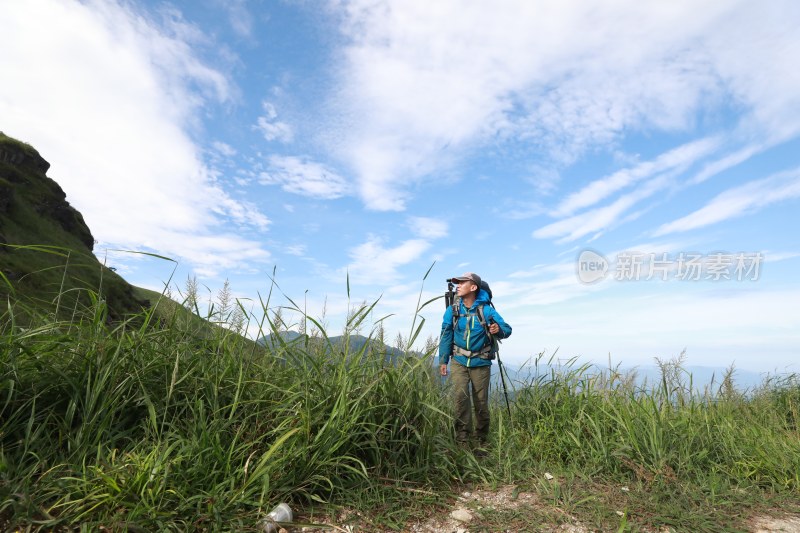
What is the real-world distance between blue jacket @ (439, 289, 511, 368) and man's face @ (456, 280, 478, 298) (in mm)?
137

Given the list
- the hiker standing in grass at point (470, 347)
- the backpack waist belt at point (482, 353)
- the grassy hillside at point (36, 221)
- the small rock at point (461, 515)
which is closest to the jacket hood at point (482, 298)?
the hiker standing in grass at point (470, 347)

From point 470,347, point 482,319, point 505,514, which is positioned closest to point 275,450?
point 505,514

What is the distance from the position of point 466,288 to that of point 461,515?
3.38 meters

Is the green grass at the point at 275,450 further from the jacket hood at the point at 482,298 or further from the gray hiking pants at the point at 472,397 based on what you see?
the jacket hood at the point at 482,298

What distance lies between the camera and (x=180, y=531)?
2.85 m

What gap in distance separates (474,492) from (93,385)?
3565 mm

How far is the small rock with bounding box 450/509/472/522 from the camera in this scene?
3.69 m

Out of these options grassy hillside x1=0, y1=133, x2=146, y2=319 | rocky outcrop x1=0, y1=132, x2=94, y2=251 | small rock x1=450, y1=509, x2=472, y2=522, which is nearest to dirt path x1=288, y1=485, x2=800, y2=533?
small rock x1=450, y1=509, x2=472, y2=522

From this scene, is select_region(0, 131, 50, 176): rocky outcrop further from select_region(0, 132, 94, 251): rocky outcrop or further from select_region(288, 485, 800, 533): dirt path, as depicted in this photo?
select_region(288, 485, 800, 533): dirt path

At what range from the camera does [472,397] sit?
6.34 m

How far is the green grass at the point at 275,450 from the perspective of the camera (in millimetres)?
3051

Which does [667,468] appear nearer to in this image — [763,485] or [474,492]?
[763,485]

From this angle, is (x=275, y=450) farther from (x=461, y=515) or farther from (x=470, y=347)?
(x=470, y=347)

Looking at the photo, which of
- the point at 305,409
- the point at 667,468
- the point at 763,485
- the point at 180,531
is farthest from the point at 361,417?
the point at 763,485
